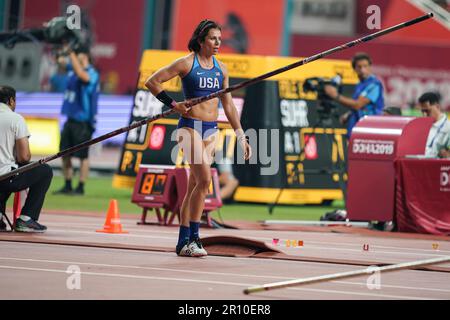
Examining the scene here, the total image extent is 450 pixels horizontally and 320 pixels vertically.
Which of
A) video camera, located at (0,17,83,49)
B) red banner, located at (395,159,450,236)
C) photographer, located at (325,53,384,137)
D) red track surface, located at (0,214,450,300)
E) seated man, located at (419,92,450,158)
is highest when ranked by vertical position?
video camera, located at (0,17,83,49)

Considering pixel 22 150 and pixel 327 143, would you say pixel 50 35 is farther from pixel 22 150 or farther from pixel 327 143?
pixel 22 150

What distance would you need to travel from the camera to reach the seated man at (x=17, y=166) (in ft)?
44.5

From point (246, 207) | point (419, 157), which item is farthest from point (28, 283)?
point (246, 207)

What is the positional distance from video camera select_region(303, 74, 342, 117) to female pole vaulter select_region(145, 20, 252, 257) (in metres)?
6.43

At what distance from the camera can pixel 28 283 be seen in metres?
9.35

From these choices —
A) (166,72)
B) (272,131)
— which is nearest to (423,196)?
(272,131)

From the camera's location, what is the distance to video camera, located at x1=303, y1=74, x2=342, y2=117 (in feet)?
60.4

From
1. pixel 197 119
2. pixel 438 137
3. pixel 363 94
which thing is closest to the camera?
pixel 197 119

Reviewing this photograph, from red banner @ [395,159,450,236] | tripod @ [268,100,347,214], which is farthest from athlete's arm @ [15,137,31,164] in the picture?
tripod @ [268,100,347,214]

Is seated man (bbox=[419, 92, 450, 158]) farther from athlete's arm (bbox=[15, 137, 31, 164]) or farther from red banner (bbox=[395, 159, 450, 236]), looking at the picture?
athlete's arm (bbox=[15, 137, 31, 164])

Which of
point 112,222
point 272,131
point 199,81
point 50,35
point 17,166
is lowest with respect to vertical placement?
point 112,222

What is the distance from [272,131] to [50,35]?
165 inches

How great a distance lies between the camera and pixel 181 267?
10922mm
